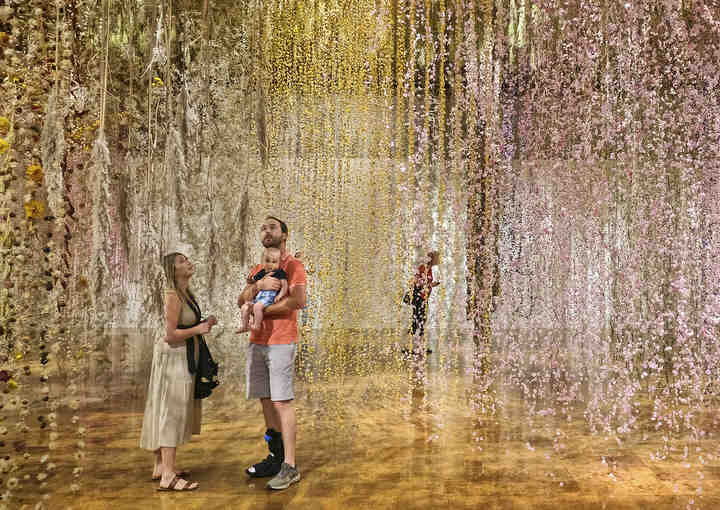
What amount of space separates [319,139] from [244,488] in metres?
4.85

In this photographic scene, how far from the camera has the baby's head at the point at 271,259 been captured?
7.52 feet

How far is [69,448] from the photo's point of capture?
2584mm

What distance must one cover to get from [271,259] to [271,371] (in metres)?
0.47

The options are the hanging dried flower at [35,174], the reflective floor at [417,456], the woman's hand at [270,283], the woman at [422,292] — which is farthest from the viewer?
Answer: the woman at [422,292]

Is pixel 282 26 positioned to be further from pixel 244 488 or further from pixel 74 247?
pixel 244 488

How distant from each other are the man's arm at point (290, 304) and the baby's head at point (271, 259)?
12cm

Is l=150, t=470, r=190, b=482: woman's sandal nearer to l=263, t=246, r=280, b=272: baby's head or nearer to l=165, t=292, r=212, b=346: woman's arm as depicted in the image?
l=165, t=292, r=212, b=346: woman's arm

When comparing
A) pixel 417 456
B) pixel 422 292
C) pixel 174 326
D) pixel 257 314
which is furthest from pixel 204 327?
pixel 422 292

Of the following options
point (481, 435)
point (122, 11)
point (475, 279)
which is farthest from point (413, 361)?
point (122, 11)

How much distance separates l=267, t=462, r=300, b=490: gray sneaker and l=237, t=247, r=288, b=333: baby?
59 cm

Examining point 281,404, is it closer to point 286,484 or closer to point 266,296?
point 286,484

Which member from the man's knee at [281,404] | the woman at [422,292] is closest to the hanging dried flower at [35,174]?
the man's knee at [281,404]

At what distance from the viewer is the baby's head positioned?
90.3 inches

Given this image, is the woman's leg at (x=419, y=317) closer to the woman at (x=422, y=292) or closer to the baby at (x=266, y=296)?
the woman at (x=422, y=292)
